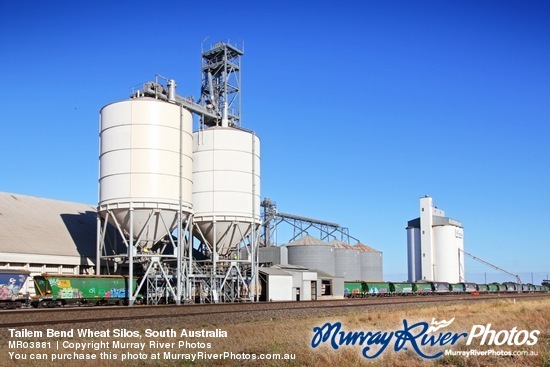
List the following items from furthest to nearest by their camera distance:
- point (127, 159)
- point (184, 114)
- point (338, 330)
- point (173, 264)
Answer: point (173, 264), point (184, 114), point (127, 159), point (338, 330)

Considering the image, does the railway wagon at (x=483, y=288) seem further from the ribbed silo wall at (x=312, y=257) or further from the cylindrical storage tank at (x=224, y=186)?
the cylindrical storage tank at (x=224, y=186)

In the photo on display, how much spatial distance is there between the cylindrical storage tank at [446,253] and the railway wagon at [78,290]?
7194 centimetres

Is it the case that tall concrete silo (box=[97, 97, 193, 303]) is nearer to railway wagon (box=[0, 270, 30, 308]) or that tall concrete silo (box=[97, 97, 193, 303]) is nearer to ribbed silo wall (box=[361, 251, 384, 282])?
railway wagon (box=[0, 270, 30, 308])

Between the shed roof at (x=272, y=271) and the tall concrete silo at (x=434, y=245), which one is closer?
the shed roof at (x=272, y=271)

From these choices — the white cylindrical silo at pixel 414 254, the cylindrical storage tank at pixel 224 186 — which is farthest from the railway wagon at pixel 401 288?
the cylindrical storage tank at pixel 224 186

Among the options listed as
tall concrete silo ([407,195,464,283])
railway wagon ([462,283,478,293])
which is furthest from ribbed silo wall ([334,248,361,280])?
railway wagon ([462,283,478,293])

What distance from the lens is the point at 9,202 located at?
6028 centimetres

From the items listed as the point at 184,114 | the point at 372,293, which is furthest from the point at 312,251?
the point at 184,114

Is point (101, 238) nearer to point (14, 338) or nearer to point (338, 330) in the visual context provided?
point (14, 338)

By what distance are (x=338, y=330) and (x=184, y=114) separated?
4117 cm

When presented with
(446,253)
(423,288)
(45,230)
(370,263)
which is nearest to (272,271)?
(45,230)

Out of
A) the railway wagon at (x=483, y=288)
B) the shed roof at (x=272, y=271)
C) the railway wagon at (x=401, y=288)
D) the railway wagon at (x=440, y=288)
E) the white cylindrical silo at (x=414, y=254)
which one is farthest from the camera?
the white cylindrical silo at (x=414, y=254)

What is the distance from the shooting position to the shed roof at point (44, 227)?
5288 cm

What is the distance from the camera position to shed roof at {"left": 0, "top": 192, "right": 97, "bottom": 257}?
52.9 m
